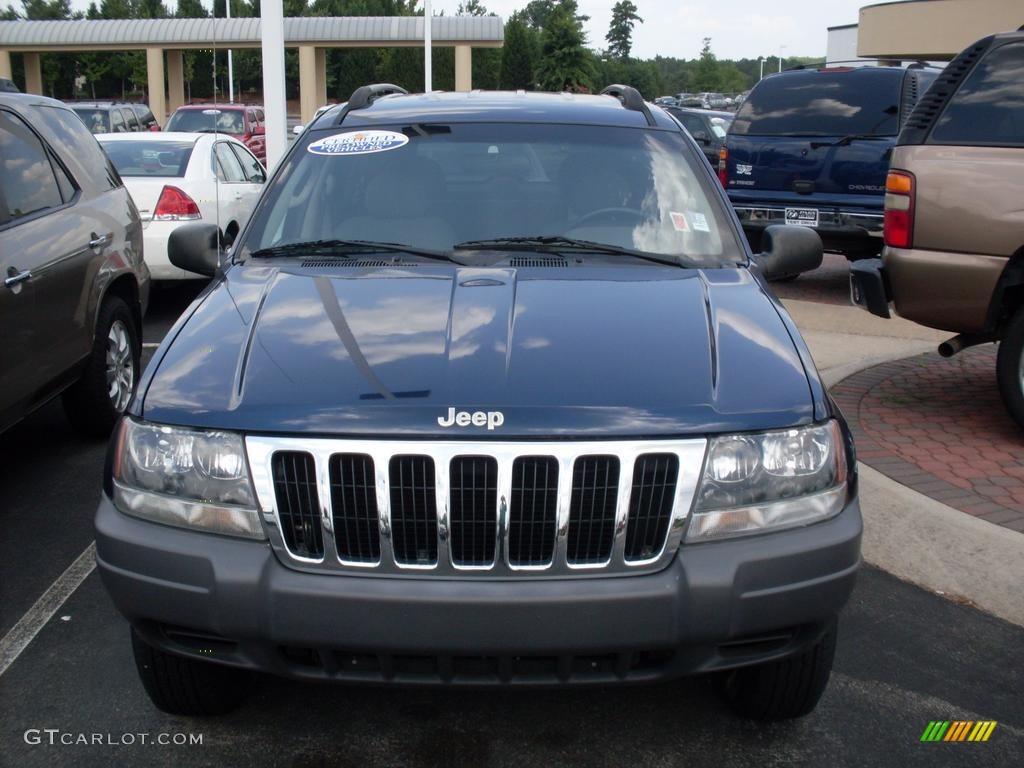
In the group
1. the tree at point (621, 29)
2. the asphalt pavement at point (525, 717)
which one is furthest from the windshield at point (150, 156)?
the tree at point (621, 29)

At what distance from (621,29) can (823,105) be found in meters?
121

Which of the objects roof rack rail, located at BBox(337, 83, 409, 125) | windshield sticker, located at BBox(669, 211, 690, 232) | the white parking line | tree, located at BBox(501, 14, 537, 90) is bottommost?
the white parking line

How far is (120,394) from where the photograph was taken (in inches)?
253

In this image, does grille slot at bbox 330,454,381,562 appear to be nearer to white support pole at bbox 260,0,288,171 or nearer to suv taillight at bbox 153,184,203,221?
suv taillight at bbox 153,184,203,221

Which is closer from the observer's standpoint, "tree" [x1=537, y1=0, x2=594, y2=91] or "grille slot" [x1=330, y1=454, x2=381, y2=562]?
"grille slot" [x1=330, y1=454, x2=381, y2=562]

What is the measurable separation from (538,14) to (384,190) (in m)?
134

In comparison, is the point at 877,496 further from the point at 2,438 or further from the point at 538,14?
the point at 538,14

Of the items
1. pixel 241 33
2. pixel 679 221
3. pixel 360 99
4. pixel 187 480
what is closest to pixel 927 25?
pixel 241 33

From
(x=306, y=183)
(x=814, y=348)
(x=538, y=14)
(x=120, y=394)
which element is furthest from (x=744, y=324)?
(x=538, y=14)

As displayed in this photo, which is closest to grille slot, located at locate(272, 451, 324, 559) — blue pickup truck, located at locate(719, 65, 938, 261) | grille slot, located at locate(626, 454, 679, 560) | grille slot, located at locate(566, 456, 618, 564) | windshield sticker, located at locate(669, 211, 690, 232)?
grille slot, located at locate(566, 456, 618, 564)

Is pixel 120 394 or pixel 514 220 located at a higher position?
pixel 514 220

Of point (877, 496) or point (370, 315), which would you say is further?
point (877, 496)

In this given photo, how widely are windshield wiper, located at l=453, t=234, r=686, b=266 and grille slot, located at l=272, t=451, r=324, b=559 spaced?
4.48ft

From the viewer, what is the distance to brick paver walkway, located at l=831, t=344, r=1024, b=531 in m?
5.25
